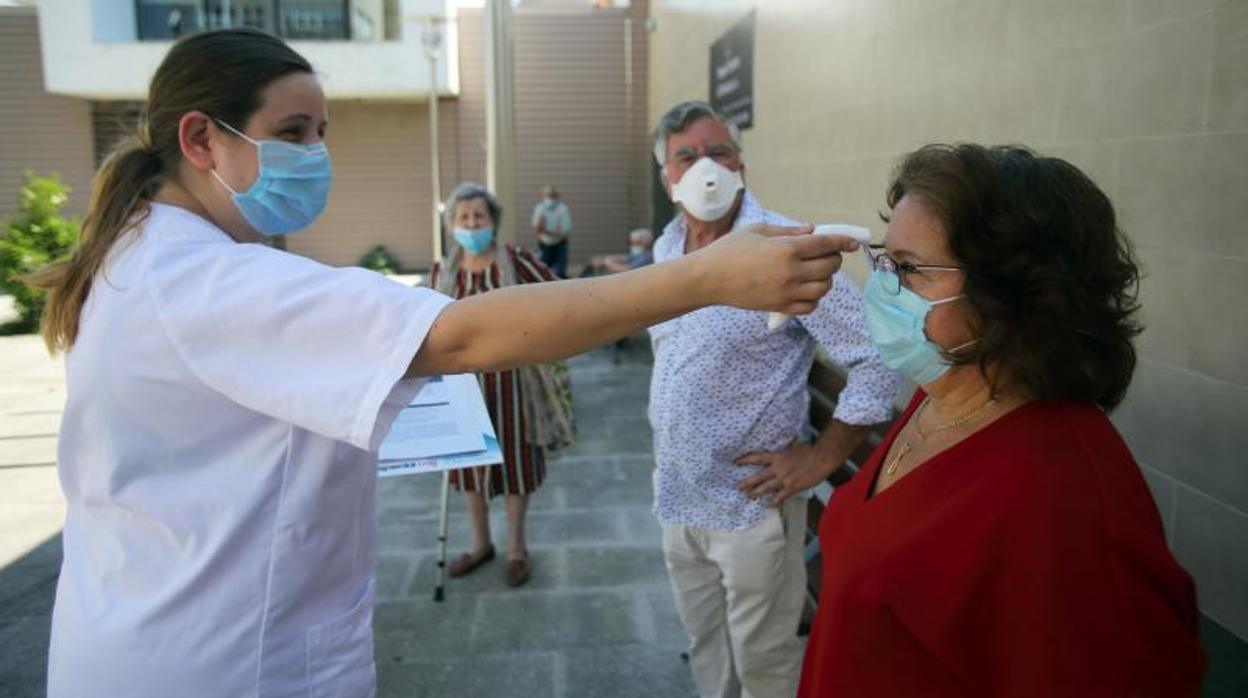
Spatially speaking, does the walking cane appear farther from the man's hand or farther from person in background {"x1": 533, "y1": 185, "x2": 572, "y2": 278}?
person in background {"x1": 533, "y1": 185, "x2": 572, "y2": 278}

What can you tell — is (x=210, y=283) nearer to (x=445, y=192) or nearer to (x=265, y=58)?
(x=265, y=58)

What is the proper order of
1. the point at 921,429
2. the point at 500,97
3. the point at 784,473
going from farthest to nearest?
the point at 500,97
the point at 784,473
the point at 921,429

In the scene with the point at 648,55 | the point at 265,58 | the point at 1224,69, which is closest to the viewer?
the point at 265,58

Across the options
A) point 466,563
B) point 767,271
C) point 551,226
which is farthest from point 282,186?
point 551,226

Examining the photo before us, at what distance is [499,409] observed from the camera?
15.0ft

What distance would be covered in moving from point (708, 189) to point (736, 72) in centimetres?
583

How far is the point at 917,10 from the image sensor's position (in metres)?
4.11

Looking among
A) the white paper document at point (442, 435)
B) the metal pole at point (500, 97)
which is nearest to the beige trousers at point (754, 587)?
the white paper document at point (442, 435)

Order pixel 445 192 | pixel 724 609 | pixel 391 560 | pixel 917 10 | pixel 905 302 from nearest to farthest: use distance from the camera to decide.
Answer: pixel 905 302 → pixel 724 609 → pixel 917 10 → pixel 391 560 → pixel 445 192

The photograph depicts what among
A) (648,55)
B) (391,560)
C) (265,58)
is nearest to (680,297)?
(265,58)

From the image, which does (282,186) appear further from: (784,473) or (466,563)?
(466,563)

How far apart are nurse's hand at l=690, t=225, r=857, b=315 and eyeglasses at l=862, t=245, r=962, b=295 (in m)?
0.44

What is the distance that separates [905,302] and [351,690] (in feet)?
3.93

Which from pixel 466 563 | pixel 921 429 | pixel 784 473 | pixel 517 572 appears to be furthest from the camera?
pixel 466 563
